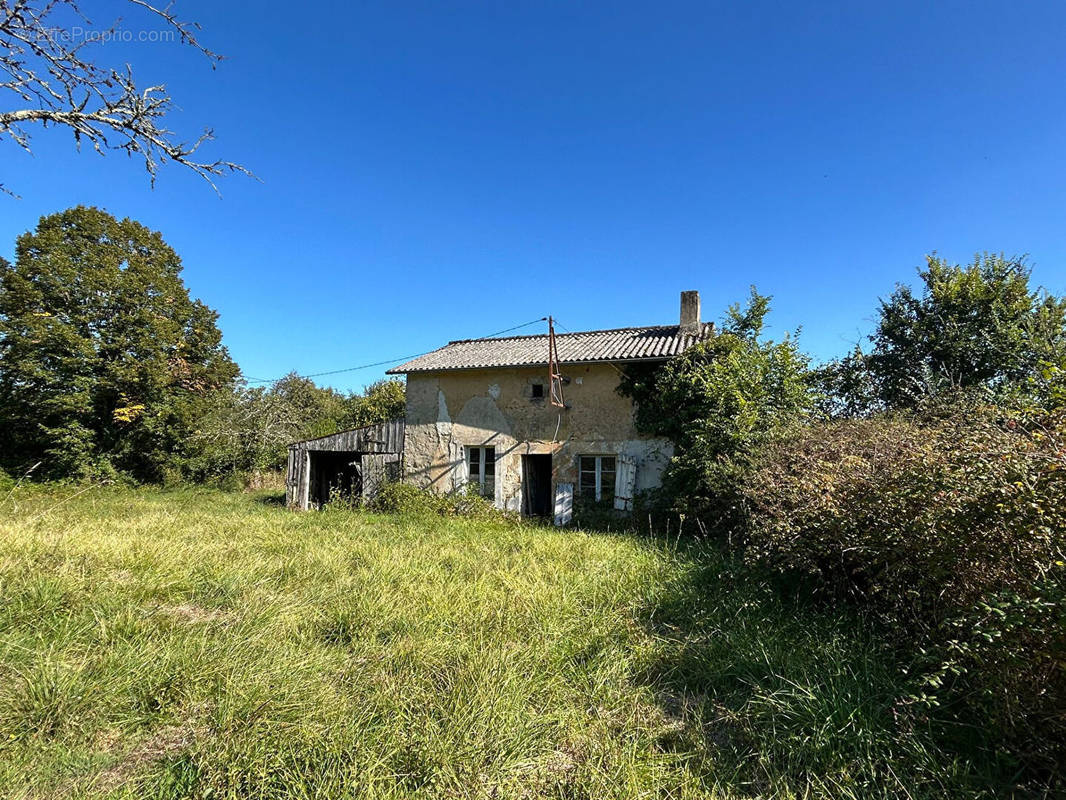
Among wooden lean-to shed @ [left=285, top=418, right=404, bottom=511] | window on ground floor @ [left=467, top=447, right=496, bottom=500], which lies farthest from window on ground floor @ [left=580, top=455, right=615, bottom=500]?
wooden lean-to shed @ [left=285, top=418, right=404, bottom=511]

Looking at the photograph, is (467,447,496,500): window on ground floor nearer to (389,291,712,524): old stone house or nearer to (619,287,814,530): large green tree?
(389,291,712,524): old stone house

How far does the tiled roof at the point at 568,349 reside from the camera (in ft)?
35.6

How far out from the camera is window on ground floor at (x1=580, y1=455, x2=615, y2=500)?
10875 millimetres

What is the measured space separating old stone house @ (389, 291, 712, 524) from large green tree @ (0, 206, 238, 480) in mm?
10681

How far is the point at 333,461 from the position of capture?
50.9ft

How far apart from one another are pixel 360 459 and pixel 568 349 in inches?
263

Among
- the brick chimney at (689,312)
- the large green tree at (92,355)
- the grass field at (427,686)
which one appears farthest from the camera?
the large green tree at (92,355)

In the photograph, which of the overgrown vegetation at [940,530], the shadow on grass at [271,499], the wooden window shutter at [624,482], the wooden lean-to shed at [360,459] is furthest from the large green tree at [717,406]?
the shadow on grass at [271,499]

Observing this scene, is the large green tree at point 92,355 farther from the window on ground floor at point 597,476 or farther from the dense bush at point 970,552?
the dense bush at point 970,552

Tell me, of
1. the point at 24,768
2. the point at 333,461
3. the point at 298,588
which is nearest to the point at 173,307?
the point at 333,461

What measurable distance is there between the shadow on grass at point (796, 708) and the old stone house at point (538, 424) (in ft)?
20.8

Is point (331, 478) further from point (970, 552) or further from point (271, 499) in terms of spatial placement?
point (970, 552)

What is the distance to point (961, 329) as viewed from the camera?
12.3 meters

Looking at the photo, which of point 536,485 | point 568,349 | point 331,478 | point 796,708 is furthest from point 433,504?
point 796,708
